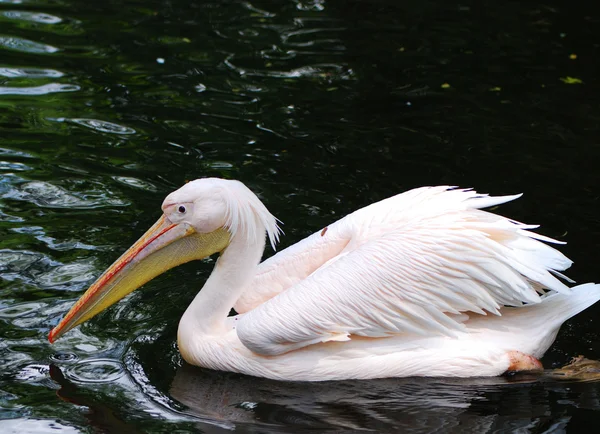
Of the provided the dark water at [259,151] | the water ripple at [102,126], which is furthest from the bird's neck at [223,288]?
the water ripple at [102,126]

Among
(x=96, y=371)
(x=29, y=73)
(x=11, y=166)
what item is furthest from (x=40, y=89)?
(x=96, y=371)

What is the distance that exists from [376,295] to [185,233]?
984mm

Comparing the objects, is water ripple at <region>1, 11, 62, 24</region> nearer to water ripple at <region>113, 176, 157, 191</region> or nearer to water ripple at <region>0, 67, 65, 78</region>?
water ripple at <region>0, 67, 65, 78</region>

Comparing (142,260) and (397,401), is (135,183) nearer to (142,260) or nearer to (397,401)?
(142,260)

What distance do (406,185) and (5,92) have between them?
3491mm

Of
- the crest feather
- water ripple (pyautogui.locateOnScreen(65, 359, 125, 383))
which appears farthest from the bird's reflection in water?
the crest feather

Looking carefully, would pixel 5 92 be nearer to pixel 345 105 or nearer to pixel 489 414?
pixel 345 105

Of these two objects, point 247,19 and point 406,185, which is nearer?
point 406,185

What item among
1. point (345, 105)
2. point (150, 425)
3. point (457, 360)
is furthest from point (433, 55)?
point (150, 425)

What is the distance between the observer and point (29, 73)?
8.23 metres

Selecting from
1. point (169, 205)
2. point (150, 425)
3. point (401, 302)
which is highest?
point (169, 205)

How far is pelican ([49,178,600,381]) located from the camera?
4441mm

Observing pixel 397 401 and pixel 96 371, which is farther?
pixel 96 371

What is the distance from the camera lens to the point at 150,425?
13.4 ft
